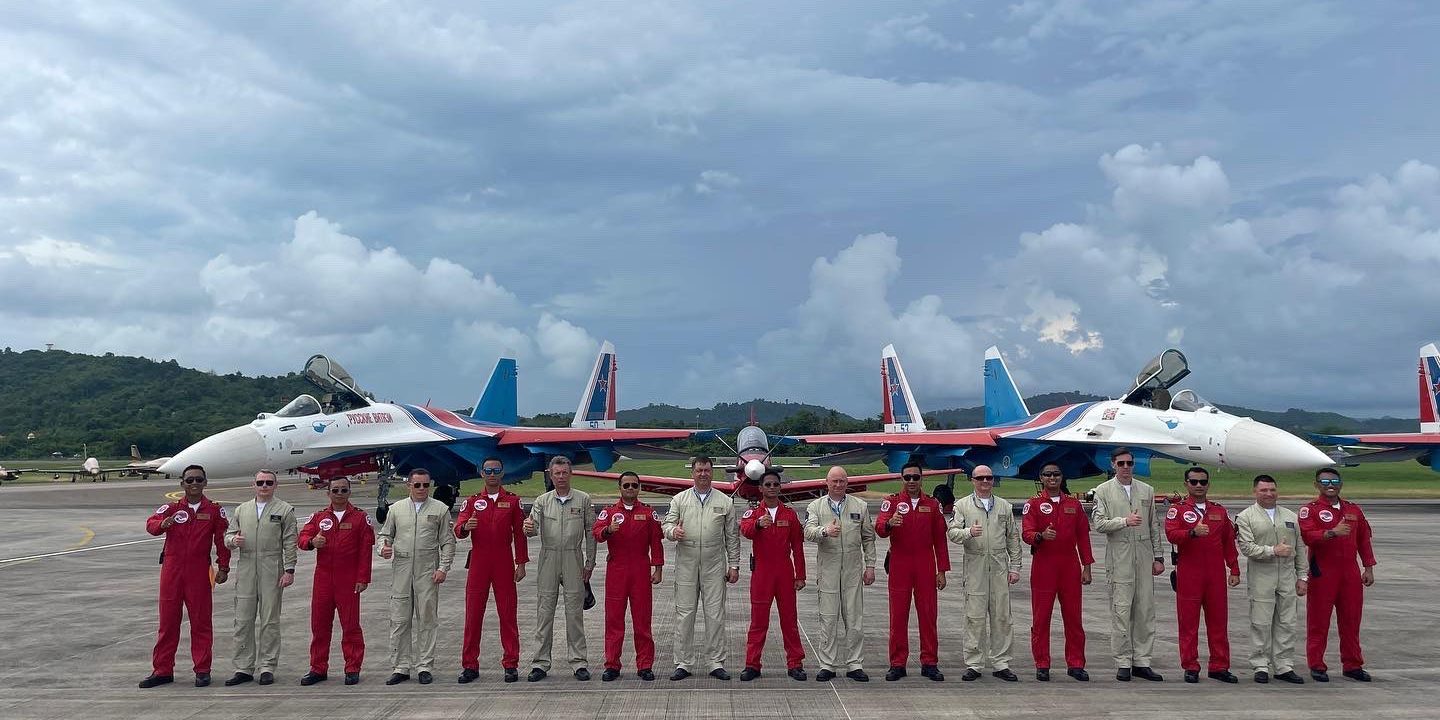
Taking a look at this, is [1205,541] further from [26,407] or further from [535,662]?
[26,407]

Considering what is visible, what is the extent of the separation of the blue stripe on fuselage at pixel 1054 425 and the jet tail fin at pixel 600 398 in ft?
52.0

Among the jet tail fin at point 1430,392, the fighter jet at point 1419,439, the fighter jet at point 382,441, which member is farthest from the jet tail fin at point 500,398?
the jet tail fin at point 1430,392

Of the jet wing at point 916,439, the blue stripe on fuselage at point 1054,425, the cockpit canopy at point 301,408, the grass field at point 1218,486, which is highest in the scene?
the cockpit canopy at point 301,408

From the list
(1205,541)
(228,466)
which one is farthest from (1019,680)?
(228,466)

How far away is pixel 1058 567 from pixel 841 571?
1808mm

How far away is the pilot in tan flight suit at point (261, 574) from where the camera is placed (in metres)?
7.16

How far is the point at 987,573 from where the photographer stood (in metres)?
7.30

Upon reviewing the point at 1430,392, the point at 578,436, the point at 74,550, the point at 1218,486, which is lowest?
the point at 1218,486

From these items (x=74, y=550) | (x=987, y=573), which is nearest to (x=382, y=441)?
(x=74, y=550)

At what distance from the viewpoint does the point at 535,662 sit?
717 centimetres

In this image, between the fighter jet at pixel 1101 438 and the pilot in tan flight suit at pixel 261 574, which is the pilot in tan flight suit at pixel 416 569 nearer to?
the pilot in tan flight suit at pixel 261 574

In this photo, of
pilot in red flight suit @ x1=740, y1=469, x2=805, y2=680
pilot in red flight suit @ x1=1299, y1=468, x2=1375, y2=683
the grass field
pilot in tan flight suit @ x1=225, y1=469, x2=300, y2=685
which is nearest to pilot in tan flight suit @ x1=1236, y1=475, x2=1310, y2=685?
pilot in red flight suit @ x1=1299, y1=468, x2=1375, y2=683

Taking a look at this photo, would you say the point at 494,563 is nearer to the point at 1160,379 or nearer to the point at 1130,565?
the point at 1130,565

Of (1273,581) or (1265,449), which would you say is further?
(1265,449)
